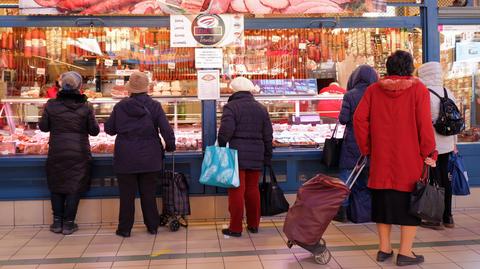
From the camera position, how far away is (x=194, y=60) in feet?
21.0

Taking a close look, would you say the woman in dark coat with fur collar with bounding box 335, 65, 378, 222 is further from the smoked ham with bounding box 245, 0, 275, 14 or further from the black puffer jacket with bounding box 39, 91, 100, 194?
the black puffer jacket with bounding box 39, 91, 100, 194

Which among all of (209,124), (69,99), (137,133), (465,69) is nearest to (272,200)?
(209,124)

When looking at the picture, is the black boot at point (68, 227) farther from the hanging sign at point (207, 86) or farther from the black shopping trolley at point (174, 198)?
the hanging sign at point (207, 86)

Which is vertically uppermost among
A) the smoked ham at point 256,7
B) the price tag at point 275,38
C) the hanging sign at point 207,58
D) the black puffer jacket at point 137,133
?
the smoked ham at point 256,7

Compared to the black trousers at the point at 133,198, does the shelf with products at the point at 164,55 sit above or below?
above

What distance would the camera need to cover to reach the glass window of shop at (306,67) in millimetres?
6617

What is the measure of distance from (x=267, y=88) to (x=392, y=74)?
244cm

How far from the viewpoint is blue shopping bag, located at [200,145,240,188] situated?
5.25 meters

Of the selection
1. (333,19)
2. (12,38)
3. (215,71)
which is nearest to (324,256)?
(215,71)

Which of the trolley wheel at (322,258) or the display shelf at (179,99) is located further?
the display shelf at (179,99)

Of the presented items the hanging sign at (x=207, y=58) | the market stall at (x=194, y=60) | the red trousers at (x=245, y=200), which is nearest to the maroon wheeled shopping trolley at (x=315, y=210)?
the red trousers at (x=245, y=200)

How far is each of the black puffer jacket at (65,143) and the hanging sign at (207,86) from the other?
4.03 ft

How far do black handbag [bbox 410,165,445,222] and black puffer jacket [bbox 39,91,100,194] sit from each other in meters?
3.19

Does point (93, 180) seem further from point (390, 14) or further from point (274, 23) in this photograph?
point (390, 14)
